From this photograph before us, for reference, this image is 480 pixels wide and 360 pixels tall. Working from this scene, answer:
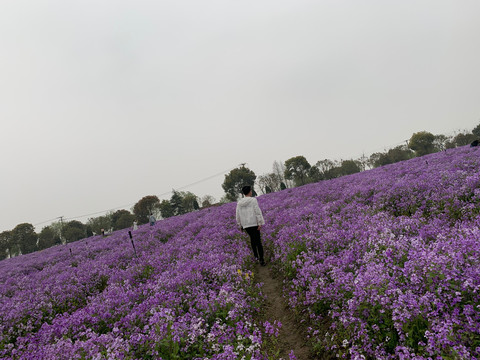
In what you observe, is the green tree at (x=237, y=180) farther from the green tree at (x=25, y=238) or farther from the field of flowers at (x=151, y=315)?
the field of flowers at (x=151, y=315)

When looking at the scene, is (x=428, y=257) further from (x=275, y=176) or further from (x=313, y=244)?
(x=275, y=176)

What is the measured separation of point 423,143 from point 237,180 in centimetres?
5233

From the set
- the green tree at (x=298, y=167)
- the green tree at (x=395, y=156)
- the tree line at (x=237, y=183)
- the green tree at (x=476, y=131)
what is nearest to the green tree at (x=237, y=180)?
the tree line at (x=237, y=183)

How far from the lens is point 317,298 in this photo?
552 cm

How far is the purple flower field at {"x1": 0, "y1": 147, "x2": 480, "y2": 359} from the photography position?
347 centimetres

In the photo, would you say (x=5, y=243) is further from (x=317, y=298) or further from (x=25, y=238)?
(x=317, y=298)

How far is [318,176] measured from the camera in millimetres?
71688

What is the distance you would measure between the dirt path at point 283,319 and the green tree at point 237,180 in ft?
229

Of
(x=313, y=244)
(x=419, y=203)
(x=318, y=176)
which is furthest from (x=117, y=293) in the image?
(x=318, y=176)

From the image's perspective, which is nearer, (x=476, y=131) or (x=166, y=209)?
(x=476, y=131)

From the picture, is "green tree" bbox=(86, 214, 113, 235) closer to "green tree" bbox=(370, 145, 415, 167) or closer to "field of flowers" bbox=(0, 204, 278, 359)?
"field of flowers" bbox=(0, 204, 278, 359)

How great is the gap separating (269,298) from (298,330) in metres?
1.84

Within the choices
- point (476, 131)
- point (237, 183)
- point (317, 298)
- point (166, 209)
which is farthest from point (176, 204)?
point (476, 131)

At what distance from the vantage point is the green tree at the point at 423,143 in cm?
6519
